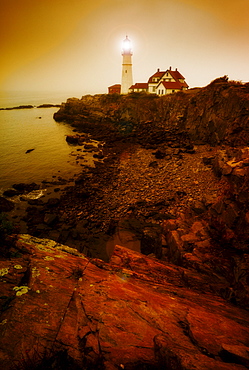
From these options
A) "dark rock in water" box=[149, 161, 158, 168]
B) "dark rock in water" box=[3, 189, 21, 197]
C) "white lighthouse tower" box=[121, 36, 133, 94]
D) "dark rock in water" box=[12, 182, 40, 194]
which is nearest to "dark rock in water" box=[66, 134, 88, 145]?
"dark rock in water" box=[12, 182, 40, 194]

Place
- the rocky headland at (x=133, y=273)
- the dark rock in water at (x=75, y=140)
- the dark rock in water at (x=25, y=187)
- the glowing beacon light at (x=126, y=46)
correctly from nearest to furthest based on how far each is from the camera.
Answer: the rocky headland at (x=133, y=273) < the dark rock in water at (x=25, y=187) < the dark rock in water at (x=75, y=140) < the glowing beacon light at (x=126, y=46)

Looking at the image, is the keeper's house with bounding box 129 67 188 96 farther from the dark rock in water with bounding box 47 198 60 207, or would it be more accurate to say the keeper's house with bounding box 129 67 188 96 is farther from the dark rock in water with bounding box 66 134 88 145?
the dark rock in water with bounding box 47 198 60 207

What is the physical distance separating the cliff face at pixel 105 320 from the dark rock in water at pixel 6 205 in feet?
46.2

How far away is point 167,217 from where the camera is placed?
53.9 feet

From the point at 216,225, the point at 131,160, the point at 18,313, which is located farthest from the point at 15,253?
the point at 131,160

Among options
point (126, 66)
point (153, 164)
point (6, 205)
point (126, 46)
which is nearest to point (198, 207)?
point (153, 164)

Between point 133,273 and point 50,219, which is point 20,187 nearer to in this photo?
point 50,219

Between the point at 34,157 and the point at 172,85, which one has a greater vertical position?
the point at 172,85

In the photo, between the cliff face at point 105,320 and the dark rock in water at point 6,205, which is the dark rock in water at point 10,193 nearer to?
the dark rock in water at point 6,205

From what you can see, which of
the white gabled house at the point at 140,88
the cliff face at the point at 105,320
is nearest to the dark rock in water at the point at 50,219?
the cliff face at the point at 105,320

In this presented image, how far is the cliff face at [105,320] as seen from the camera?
12.8ft

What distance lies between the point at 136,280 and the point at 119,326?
7.47ft

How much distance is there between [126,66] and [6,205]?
59.3 meters

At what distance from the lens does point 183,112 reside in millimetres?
40062
